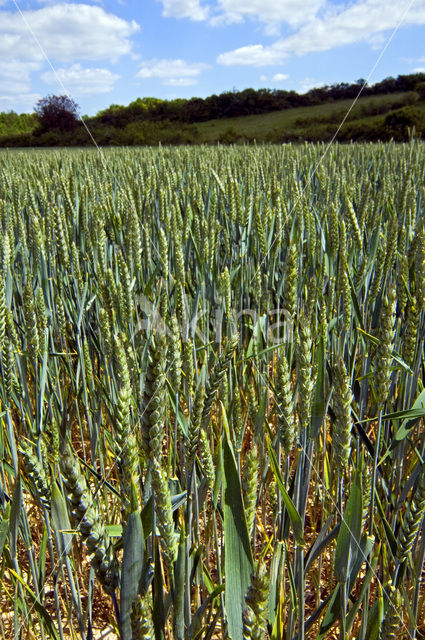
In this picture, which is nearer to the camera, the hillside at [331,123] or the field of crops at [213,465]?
the field of crops at [213,465]

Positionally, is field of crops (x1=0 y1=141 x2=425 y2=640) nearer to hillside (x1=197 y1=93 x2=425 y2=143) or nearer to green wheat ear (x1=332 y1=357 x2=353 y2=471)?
green wheat ear (x1=332 y1=357 x2=353 y2=471)

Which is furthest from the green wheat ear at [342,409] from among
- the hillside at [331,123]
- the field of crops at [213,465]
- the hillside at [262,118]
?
the hillside at [262,118]

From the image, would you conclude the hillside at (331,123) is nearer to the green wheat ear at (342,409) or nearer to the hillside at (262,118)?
the hillside at (262,118)

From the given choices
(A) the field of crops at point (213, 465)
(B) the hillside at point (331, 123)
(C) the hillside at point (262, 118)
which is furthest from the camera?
(C) the hillside at point (262, 118)

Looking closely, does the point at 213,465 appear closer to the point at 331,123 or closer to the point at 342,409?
the point at 342,409

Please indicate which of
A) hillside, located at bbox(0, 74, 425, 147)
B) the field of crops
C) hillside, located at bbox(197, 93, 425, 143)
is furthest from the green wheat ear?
hillside, located at bbox(0, 74, 425, 147)

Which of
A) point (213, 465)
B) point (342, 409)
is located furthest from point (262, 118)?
point (342, 409)

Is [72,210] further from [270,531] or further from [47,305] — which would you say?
[270,531]

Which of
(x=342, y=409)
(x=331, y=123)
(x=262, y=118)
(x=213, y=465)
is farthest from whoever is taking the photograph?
(x=262, y=118)

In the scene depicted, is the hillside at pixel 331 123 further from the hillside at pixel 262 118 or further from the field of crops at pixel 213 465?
the field of crops at pixel 213 465

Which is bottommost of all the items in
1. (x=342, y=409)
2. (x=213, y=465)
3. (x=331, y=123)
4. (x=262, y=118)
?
(x=213, y=465)

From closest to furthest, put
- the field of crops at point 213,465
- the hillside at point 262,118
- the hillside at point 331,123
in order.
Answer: the field of crops at point 213,465 < the hillside at point 331,123 < the hillside at point 262,118

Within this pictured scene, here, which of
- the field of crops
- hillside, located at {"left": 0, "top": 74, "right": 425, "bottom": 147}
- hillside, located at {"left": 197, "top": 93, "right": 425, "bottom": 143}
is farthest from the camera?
hillside, located at {"left": 0, "top": 74, "right": 425, "bottom": 147}

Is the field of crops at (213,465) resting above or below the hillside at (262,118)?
below
